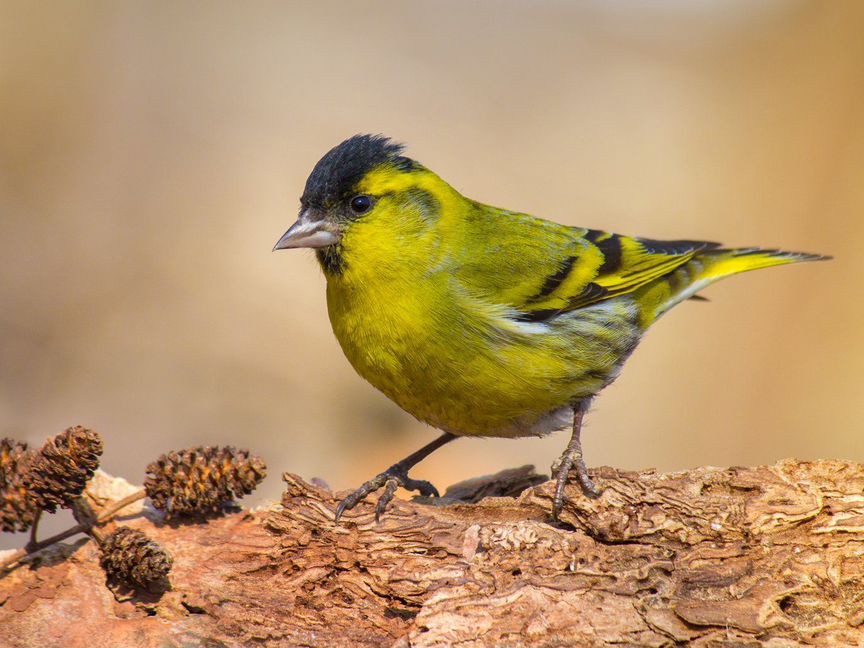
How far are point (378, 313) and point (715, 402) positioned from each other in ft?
19.0

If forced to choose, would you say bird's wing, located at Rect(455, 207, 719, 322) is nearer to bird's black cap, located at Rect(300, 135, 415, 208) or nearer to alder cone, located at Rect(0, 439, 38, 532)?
bird's black cap, located at Rect(300, 135, 415, 208)

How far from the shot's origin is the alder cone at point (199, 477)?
4230 mm

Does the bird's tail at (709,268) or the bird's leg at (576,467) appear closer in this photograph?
the bird's leg at (576,467)

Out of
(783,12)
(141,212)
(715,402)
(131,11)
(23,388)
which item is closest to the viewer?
(23,388)

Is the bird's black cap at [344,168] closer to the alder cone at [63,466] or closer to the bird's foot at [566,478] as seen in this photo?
the alder cone at [63,466]

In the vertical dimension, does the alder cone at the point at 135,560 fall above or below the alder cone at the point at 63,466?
below

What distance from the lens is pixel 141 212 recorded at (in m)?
8.69

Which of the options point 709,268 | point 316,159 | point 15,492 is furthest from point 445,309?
point 316,159

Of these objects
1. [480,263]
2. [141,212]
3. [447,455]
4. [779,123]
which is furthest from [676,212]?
[480,263]

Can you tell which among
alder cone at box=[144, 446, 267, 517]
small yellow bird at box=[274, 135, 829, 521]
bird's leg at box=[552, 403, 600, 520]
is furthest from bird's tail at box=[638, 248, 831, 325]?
alder cone at box=[144, 446, 267, 517]

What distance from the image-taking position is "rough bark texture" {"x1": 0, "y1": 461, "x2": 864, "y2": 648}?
11.7ft

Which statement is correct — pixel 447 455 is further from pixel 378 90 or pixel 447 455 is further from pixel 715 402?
pixel 378 90

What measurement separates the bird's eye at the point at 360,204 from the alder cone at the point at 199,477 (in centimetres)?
130

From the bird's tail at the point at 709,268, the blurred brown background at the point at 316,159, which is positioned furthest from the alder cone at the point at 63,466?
the bird's tail at the point at 709,268
